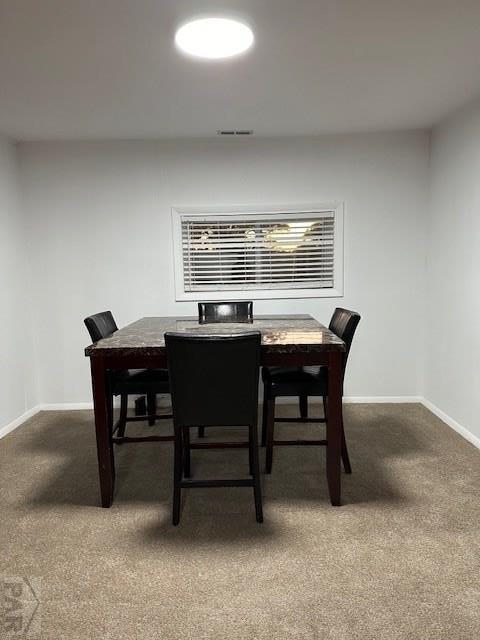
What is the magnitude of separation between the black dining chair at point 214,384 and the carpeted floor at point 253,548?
0.24 metres

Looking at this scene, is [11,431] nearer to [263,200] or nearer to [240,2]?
[263,200]

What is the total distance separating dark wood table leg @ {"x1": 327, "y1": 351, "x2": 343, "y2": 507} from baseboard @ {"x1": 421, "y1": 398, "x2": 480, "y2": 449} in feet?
4.25

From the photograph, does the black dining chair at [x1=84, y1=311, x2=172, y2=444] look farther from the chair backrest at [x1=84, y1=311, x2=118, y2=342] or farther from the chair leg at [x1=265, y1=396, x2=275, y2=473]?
the chair leg at [x1=265, y1=396, x2=275, y2=473]

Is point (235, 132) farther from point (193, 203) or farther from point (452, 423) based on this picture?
point (452, 423)

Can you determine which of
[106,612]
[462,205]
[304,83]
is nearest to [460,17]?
[304,83]

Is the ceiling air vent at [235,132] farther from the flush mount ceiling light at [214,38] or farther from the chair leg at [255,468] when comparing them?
the chair leg at [255,468]

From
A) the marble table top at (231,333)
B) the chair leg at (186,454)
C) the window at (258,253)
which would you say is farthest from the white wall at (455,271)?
the chair leg at (186,454)

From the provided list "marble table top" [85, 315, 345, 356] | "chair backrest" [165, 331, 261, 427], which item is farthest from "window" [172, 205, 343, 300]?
"chair backrest" [165, 331, 261, 427]

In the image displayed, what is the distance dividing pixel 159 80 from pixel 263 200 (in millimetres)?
1397

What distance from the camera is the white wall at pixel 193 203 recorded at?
11.1 ft

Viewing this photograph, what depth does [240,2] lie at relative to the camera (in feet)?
5.21

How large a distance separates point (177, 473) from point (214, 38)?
6.71ft

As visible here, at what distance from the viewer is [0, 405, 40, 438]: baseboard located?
10.1 feet

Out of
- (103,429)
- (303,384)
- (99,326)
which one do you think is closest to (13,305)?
(99,326)
